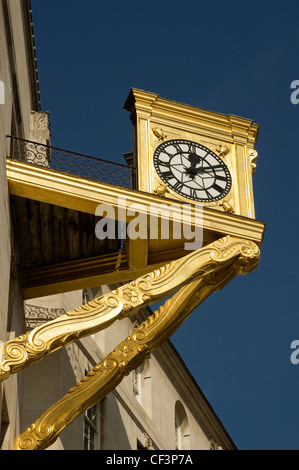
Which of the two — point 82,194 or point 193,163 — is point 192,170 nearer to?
point 193,163

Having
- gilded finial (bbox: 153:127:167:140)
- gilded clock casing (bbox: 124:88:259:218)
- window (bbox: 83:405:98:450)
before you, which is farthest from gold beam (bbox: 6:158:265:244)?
window (bbox: 83:405:98:450)

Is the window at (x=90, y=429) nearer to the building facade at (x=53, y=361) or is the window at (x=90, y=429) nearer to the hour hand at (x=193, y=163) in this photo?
the building facade at (x=53, y=361)

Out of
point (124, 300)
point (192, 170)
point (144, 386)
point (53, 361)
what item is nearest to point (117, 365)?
point (124, 300)

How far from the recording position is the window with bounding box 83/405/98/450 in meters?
24.2

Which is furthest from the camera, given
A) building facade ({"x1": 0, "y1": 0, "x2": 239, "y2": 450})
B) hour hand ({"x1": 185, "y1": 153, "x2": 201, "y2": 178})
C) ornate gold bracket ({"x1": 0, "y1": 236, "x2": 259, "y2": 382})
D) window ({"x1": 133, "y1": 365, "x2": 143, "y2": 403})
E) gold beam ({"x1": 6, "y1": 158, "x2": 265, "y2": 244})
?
window ({"x1": 133, "y1": 365, "x2": 143, "y2": 403})

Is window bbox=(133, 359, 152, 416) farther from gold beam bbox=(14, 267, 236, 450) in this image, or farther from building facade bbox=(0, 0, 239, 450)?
gold beam bbox=(14, 267, 236, 450)

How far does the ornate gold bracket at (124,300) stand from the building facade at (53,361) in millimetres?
1105

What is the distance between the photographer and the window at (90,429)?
2425 centimetres

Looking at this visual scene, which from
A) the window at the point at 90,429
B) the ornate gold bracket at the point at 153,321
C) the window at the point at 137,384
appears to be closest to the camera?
the ornate gold bracket at the point at 153,321

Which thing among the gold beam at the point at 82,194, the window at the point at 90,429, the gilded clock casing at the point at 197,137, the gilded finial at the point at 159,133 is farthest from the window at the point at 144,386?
the gold beam at the point at 82,194

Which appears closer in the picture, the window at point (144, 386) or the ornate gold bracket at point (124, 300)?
the ornate gold bracket at point (124, 300)

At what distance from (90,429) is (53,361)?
2449mm

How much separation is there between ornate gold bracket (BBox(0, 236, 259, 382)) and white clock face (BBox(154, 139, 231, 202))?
1.06 m
